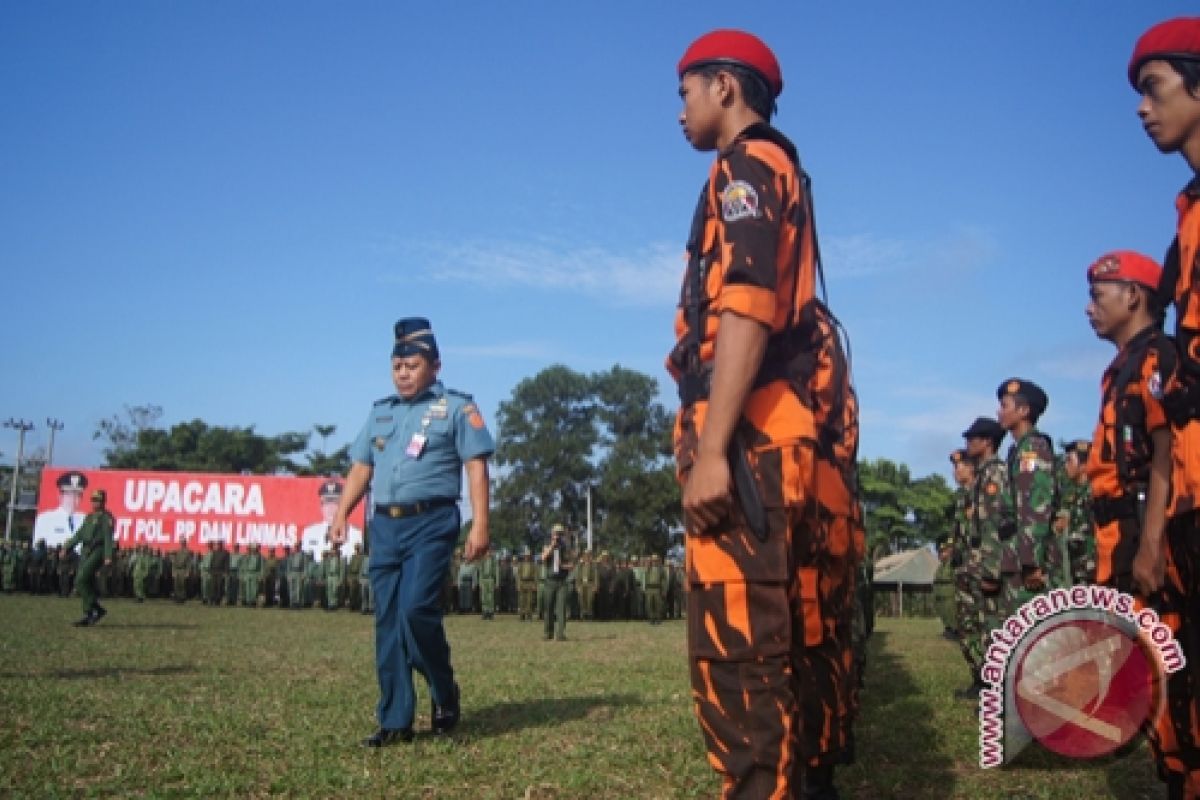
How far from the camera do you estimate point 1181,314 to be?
2.80 m

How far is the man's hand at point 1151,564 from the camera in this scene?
2.96m

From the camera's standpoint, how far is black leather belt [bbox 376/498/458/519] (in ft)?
18.6

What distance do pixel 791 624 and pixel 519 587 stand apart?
25.1m

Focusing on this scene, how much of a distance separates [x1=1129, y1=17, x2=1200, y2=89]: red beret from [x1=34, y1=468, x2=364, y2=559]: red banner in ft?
119

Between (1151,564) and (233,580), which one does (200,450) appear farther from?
(1151,564)

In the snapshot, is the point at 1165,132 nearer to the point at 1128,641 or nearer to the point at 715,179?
the point at 715,179

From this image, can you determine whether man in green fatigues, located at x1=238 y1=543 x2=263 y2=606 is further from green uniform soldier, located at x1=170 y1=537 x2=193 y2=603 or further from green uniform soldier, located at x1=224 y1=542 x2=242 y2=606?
green uniform soldier, located at x1=170 y1=537 x2=193 y2=603

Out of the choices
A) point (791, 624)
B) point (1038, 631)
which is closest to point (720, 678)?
point (791, 624)

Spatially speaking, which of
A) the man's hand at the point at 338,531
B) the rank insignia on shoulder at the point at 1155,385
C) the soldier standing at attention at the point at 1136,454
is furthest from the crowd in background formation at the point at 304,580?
the rank insignia on shoulder at the point at 1155,385

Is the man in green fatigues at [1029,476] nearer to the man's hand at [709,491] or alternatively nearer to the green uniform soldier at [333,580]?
the man's hand at [709,491]

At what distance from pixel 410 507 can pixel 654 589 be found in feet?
76.7

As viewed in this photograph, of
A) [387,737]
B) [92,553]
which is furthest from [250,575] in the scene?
[387,737]

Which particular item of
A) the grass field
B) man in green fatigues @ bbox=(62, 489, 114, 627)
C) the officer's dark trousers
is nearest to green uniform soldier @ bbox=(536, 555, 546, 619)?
man in green fatigues @ bbox=(62, 489, 114, 627)

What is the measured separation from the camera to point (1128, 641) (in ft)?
10.4
